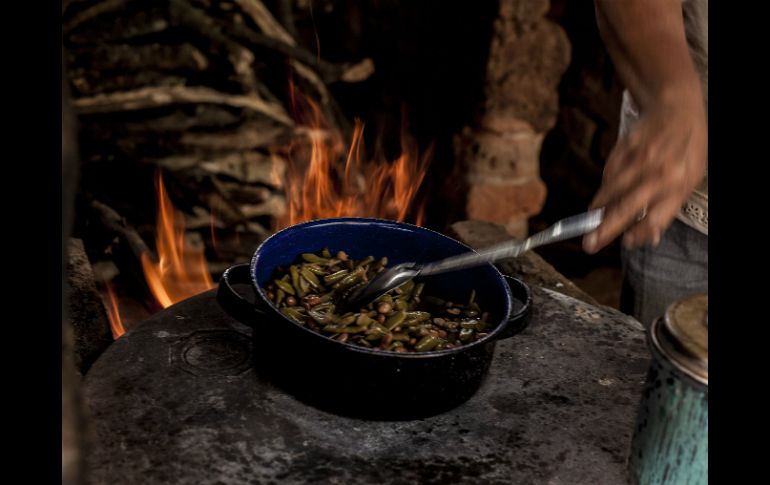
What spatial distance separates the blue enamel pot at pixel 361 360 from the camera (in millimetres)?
1411

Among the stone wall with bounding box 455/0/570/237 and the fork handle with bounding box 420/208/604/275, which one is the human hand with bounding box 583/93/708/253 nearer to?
the fork handle with bounding box 420/208/604/275

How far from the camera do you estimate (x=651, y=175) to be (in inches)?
65.2

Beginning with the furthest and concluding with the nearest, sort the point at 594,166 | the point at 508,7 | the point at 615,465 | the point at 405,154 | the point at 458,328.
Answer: the point at 594,166 < the point at 405,154 < the point at 508,7 < the point at 458,328 < the point at 615,465

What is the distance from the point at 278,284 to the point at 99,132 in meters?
2.32

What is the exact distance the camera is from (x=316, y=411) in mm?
1543

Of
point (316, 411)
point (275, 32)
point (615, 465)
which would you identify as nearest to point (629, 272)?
point (615, 465)

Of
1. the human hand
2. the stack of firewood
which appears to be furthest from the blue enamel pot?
the stack of firewood

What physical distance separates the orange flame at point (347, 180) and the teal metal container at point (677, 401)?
296 centimetres

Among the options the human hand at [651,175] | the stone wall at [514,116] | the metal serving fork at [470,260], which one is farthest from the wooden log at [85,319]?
the stone wall at [514,116]

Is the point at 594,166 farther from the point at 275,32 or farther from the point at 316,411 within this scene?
the point at 316,411

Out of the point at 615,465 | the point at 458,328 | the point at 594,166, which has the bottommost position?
the point at 594,166

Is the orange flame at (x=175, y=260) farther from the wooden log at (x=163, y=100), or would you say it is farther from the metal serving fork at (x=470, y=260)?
the metal serving fork at (x=470, y=260)

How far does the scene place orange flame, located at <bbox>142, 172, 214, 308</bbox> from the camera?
3.29m

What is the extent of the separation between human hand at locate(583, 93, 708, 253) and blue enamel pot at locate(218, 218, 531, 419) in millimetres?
271
